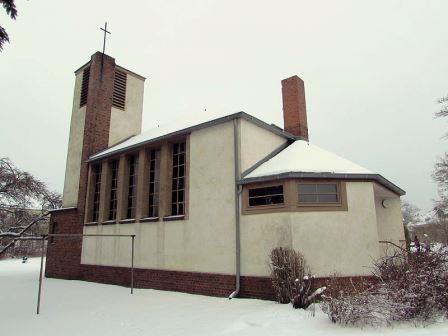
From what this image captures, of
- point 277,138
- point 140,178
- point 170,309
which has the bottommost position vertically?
point 170,309

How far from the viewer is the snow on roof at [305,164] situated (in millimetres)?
10258

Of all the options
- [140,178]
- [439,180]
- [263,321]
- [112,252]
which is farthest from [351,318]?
[439,180]

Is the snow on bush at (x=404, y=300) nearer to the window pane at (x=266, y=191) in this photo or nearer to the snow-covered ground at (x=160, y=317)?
the snow-covered ground at (x=160, y=317)

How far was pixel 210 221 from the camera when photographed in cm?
1123

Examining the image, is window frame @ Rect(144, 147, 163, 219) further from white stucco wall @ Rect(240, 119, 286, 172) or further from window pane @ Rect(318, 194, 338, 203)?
window pane @ Rect(318, 194, 338, 203)

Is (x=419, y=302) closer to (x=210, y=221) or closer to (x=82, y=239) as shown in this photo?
(x=210, y=221)

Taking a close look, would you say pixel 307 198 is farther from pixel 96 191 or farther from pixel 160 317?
pixel 96 191

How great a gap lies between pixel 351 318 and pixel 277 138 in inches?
306

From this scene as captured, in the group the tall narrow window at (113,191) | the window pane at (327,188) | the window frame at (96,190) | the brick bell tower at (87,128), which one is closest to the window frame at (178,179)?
the tall narrow window at (113,191)

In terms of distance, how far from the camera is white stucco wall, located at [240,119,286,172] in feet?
36.8

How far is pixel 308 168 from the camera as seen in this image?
10.2 m

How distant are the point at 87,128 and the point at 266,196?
12.2 meters

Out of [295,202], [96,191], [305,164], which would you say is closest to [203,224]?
[295,202]

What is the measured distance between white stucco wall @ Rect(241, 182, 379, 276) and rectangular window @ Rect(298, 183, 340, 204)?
339mm
